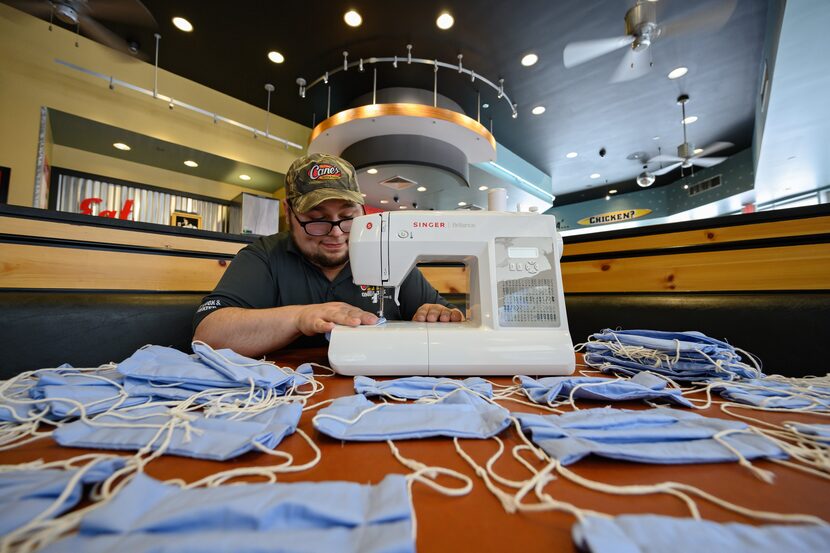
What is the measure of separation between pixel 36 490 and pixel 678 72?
5413 mm

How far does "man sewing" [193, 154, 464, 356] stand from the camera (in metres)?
0.89

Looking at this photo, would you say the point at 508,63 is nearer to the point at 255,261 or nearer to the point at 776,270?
the point at 776,270

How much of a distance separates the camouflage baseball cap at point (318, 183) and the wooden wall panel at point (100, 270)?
623 millimetres

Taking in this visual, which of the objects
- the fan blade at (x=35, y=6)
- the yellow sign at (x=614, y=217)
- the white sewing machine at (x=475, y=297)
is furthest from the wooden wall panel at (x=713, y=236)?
the yellow sign at (x=614, y=217)

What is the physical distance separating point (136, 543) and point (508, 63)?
4184 mm

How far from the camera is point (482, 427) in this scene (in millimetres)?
410

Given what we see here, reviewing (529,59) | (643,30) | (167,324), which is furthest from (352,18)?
(167,324)

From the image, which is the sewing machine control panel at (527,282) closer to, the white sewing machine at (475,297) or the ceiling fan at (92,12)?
the white sewing machine at (475,297)

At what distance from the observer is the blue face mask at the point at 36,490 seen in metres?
0.23


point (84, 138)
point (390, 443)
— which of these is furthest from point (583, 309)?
point (84, 138)

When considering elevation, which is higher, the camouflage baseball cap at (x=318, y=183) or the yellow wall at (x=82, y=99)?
the yellow wall at (x=82, y=99)

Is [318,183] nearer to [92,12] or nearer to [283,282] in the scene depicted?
[283,282]

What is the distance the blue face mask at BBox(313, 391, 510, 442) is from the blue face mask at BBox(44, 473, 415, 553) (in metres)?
0.11

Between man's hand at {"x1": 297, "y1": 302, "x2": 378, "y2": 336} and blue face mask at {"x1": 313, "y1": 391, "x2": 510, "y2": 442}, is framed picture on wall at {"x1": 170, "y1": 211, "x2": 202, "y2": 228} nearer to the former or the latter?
man's hand at {"x1": 297, "y1": 302, "x2": 378, "y2": 336}
